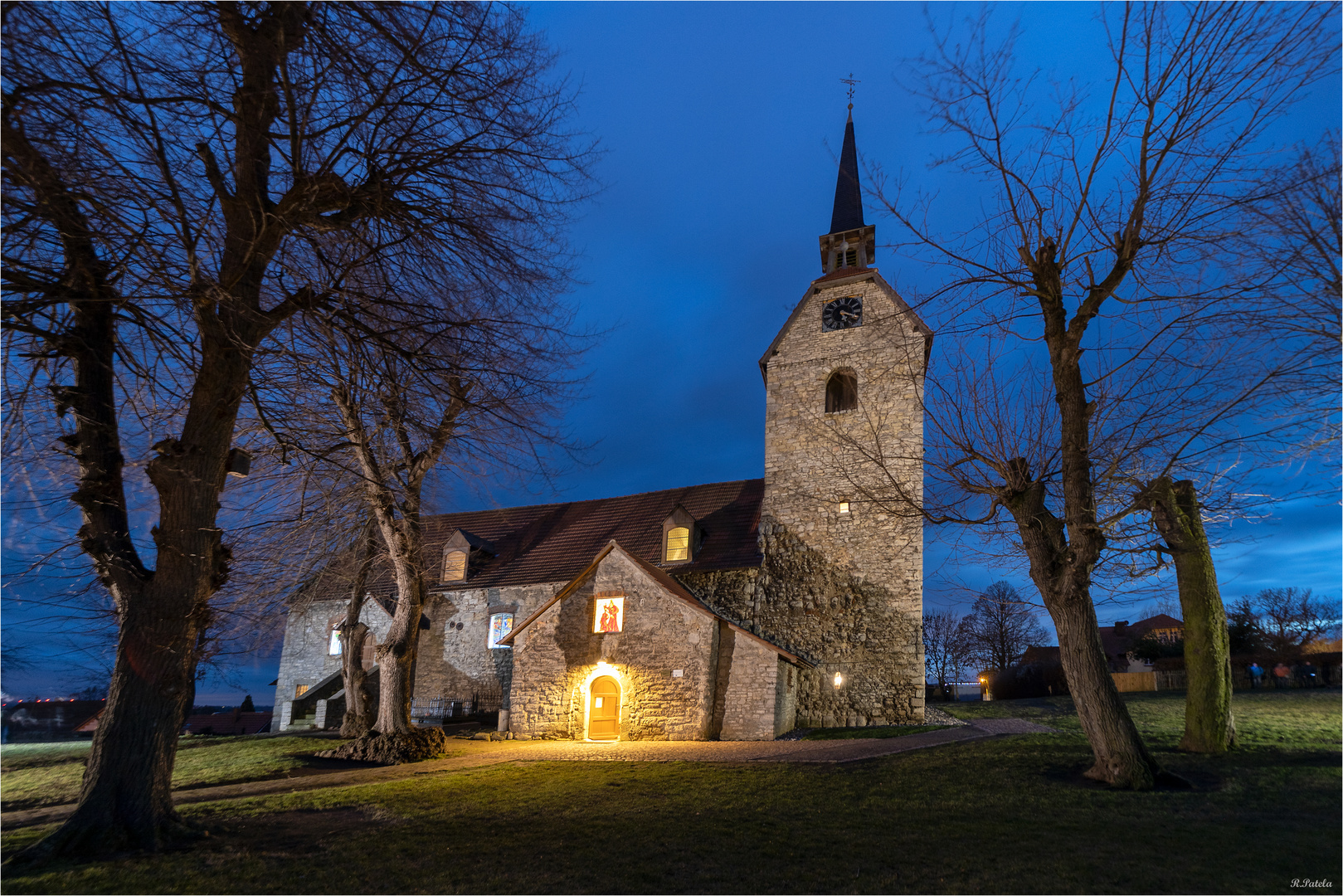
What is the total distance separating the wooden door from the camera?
18094mm

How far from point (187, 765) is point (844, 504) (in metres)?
16.9

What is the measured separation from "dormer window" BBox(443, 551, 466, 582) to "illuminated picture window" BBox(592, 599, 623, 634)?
863cm

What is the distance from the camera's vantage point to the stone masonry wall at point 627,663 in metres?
17.6

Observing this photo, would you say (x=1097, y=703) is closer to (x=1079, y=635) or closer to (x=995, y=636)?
(x=1079, y=635)

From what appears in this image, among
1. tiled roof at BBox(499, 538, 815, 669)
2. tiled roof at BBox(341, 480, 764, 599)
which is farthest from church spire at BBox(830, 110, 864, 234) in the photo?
tiled roof at BBox(499, 538, 815, 669)

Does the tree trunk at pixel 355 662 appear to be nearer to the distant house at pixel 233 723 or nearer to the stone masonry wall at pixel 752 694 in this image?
the stone masonry wall at pixel 752 694

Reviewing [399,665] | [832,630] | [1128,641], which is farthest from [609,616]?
[1128,641]

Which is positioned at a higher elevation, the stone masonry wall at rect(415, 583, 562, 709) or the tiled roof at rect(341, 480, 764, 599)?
the tiled roof at rect(341, 480, 764, 599)

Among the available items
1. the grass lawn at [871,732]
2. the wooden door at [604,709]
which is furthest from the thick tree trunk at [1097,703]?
the wooden door at [604,709]

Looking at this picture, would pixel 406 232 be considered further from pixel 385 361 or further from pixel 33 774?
pixel 33 774

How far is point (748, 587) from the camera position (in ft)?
68.2

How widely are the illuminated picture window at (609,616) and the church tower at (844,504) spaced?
4.40 m

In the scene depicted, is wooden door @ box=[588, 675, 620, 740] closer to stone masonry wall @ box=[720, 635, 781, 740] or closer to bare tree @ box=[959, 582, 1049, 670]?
stone masonry wall @ box=[720, 635, 781, 740]

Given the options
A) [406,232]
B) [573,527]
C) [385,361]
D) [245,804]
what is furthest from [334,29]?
[573,527]
